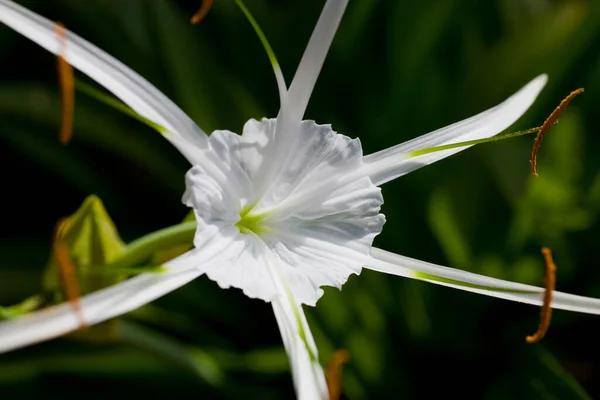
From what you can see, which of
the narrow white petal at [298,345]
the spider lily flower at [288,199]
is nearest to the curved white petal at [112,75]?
the spider lily flower at [288,199]

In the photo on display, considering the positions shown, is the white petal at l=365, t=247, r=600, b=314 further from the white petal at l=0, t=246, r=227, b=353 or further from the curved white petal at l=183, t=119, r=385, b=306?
the white petal at l=0, t=246, r=227, b=353

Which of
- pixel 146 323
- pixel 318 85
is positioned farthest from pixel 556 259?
pixel 146 323

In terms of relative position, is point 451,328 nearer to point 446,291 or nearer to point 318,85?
point 446,291

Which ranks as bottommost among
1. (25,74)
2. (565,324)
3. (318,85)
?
(565,324)

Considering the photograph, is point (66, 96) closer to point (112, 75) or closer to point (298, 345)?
point (112, 75)

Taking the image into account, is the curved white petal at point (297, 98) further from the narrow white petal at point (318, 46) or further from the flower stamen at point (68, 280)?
the flower stamen at point (68, 280)
